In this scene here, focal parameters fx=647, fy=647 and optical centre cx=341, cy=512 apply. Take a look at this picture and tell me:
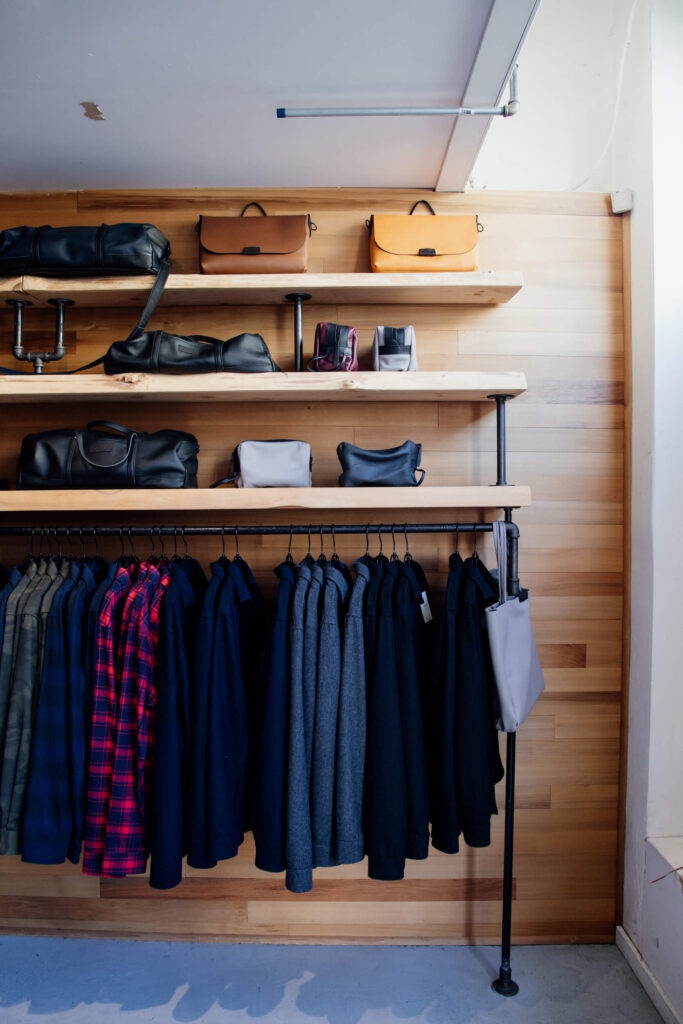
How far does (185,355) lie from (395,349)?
639 millimetres

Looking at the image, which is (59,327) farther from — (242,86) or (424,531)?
(424,531)

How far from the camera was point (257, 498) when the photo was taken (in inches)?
74.2

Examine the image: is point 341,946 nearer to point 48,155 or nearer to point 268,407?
point 268,407

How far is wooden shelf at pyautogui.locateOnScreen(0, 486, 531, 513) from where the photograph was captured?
1.88 metres

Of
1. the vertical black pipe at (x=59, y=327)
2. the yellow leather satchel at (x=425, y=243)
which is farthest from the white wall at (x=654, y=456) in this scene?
the vertical black pipe at (x=59, y=327)

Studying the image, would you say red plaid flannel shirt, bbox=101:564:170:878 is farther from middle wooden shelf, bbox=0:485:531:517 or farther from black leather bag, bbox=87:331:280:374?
black leather bag, bbox=87:331:280:374

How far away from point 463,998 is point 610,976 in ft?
1.61

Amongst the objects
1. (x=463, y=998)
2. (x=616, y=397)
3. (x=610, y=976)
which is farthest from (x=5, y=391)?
(x=610, y=976)

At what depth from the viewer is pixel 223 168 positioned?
2.12 metres

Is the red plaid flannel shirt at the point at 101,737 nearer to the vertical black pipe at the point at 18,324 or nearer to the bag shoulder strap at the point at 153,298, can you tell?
the bag shoulder strap at the point at 153,298

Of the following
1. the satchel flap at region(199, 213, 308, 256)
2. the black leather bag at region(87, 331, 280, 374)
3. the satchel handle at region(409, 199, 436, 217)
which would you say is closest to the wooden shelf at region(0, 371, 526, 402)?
the black leather bag at region(87, 331, 280, 374)

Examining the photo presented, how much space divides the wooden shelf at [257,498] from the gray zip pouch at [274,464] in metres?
0.05

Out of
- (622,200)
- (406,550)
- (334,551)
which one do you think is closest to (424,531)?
(406,550)

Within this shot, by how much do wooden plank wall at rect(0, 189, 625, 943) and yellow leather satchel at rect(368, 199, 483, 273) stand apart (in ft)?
0.76
